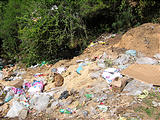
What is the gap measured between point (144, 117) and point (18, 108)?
224 cm

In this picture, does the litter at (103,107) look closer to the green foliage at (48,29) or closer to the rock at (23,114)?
the rock at (23,114)

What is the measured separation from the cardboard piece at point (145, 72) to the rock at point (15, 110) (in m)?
2.09

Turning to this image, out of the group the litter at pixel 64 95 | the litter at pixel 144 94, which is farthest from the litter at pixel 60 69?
the litter at pixel 144 94

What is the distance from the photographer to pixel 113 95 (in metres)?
3.52

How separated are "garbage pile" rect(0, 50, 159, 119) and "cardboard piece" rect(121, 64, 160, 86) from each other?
0.35 feet

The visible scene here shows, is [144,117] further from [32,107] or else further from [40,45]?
[40,45]

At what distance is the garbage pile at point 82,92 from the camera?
10.9 feet

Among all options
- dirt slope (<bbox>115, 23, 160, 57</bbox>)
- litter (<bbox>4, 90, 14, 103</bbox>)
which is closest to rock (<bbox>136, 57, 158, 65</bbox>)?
dirt slope (<bbox>115, 23, 160, 57</bbox>)

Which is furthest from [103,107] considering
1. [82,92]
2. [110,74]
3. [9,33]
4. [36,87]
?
[9,33]

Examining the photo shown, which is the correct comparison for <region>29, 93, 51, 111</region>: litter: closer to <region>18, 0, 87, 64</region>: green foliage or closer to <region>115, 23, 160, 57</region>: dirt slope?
<region>18, 0, 87, 64</region>: green foliage

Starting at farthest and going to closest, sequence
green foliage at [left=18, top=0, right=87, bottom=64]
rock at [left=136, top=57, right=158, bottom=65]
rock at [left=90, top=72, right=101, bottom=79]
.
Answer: green foliage at [left=18, top=0, right=87, bottom=64]
rock at [left=136, top=57, right=158, bottom=65]
rock at [left=90, top=72, right=101, bottom=79]

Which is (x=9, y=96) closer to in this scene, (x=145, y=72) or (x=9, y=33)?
(x=145, y=72)

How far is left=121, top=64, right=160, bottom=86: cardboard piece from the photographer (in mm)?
3761

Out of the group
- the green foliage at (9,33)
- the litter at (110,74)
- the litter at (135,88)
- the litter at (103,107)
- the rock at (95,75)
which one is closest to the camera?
the litter at (103,107)
